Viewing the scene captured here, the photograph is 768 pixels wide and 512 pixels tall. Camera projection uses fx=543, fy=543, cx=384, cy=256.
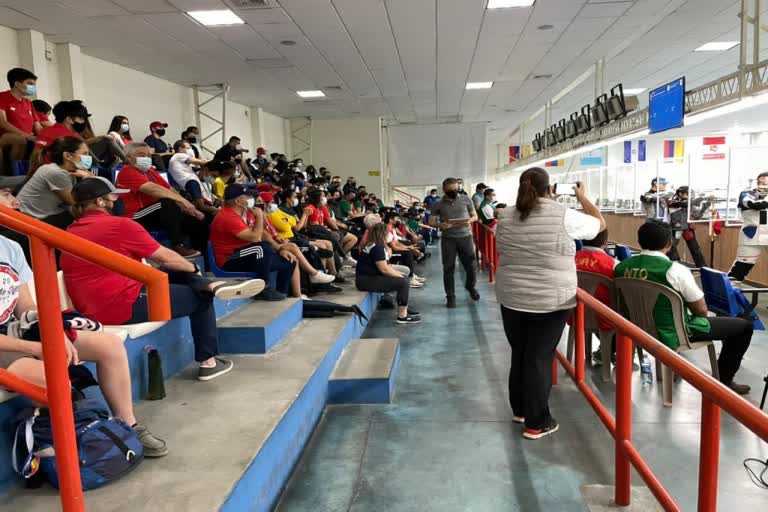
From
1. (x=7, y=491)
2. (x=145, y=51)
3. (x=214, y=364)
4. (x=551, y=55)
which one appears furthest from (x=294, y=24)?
(x=7, y=491)

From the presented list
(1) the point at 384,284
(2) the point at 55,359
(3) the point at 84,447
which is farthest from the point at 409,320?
(2) the point at 55,359

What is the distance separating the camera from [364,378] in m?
3.62

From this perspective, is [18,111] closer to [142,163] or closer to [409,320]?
[142,163]

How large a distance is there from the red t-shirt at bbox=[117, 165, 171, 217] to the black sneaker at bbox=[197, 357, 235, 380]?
2.13m

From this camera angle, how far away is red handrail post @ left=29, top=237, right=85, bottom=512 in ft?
4.25

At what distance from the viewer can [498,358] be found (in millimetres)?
4527

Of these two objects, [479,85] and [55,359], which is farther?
[479,85]

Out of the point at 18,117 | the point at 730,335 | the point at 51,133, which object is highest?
the point at 18,117

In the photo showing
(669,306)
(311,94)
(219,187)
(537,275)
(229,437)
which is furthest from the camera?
(311,94)

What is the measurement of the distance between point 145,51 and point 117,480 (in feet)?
25.1

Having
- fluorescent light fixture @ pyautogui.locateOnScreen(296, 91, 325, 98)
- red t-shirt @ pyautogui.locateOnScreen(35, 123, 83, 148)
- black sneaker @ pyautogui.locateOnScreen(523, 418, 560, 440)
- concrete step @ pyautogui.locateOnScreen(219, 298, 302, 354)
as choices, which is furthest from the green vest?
fluorescent light fixture @ pyautogui.locateOnScreen(296, 91, 325, 98)

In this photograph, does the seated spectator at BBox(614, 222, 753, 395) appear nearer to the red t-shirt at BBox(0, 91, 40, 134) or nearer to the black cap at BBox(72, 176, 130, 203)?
the black cap at BBox(72, 176, 130, 203)

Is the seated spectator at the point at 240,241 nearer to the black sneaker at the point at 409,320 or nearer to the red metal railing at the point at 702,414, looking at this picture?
the black sneaker at the point at 409,320

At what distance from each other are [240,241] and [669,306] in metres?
3.18
